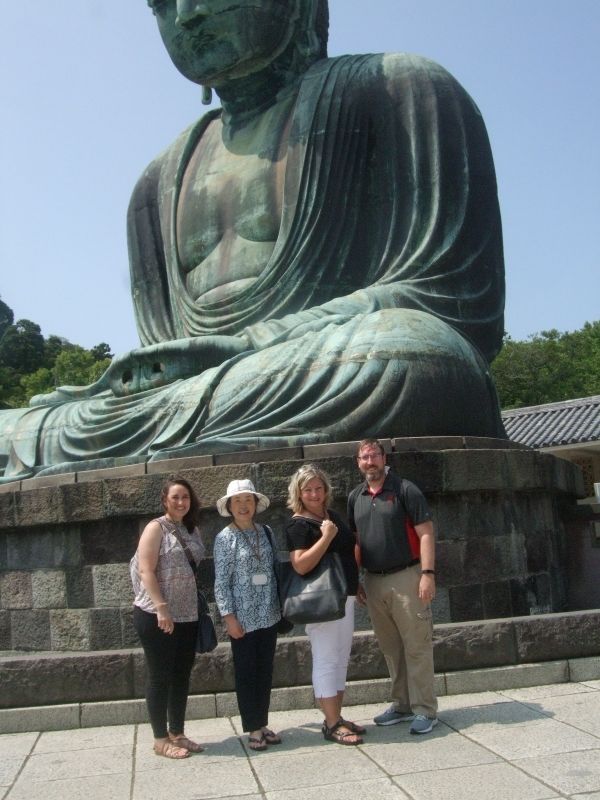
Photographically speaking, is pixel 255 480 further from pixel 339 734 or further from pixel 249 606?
pixel 339 734

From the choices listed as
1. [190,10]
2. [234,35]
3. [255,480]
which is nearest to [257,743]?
[255,480]

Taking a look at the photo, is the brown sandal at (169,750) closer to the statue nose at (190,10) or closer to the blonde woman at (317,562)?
the blonde woman at (317,562)

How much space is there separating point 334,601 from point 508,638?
47.2 inches

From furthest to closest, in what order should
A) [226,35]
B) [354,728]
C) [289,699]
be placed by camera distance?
1. [226,35]
2. [289,699]
3. [354,728]

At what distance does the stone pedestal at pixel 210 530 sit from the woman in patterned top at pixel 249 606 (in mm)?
1095

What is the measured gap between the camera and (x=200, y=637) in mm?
3729

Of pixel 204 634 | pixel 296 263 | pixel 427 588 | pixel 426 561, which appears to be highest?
pixel 296 263

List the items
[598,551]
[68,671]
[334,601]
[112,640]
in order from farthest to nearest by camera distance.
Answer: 1. [598,551]
2. [112,640]
3. [68,671]
4. [334,601]

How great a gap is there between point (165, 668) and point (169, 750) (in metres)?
0.29

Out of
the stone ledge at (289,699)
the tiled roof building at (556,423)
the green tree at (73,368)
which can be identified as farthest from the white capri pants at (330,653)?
the green tree at (73,368)

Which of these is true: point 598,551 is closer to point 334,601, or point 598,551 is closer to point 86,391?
point 334,601

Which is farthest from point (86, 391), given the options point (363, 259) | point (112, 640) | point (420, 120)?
point (420, 120)

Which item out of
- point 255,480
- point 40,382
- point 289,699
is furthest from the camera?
point 40,382

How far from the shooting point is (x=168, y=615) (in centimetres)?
361
